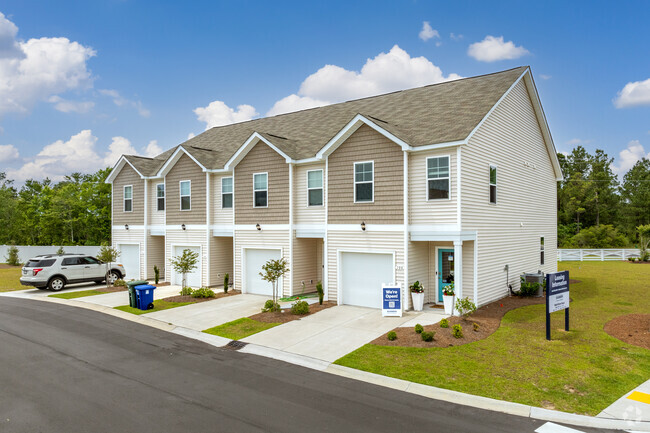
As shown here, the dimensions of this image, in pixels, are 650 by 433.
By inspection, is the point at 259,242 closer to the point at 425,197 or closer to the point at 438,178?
the point at 425,197

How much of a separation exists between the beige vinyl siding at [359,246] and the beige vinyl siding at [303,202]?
150cm

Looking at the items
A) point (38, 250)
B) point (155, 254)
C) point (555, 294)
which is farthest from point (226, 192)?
point (38, 250)

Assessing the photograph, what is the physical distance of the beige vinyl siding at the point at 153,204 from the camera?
77.9 feet

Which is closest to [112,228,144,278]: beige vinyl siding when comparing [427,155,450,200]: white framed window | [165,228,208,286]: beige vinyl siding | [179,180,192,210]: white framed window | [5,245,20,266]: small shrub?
[165,228,208,286]: beige vinyl siding

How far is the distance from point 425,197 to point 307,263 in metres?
6.83

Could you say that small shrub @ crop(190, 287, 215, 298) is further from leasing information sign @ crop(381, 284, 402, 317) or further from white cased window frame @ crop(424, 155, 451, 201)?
white cased window frame @ crop(424, 155, 451, 201)

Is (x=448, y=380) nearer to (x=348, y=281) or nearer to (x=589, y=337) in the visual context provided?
(x=589, y=337)

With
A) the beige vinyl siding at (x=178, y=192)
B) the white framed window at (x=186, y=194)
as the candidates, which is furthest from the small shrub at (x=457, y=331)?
the white framed window at (x=186, y=194)

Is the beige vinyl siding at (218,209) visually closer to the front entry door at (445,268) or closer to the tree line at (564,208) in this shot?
the front entry door at (445,268)

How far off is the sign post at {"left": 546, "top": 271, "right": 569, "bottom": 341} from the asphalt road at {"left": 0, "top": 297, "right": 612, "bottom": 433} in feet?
16.3

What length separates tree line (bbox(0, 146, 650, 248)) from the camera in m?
40.6

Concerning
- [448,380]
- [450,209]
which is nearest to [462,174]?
[450,209]

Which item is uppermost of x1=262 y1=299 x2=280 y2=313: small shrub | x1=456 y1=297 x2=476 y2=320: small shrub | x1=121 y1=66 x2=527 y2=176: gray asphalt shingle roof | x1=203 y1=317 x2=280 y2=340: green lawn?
x1=121 y1=66 x2=527 y2=176: gray asphalt shingle roof

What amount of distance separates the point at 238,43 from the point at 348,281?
1669cm
